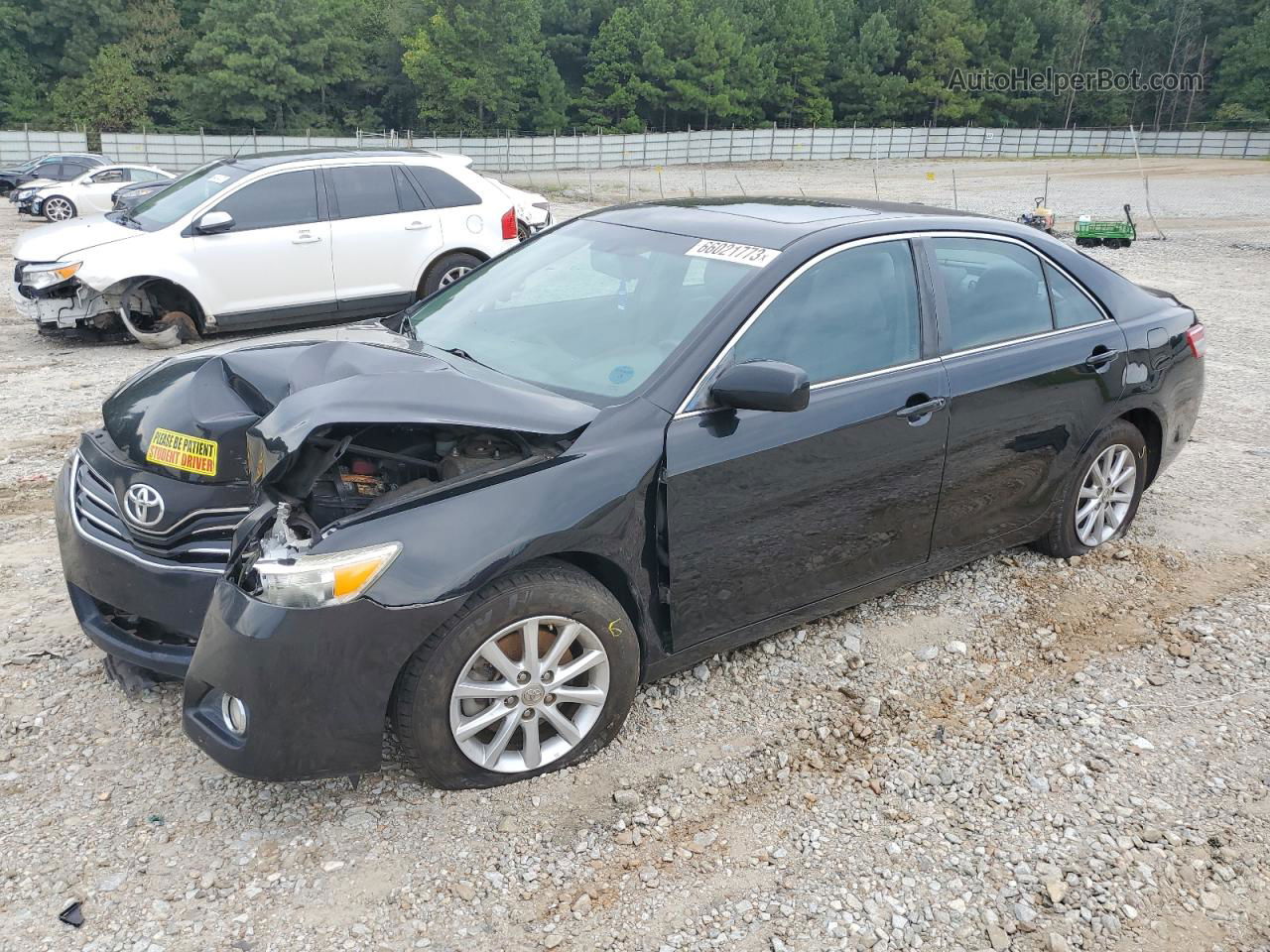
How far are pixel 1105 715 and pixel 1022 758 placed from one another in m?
0.48

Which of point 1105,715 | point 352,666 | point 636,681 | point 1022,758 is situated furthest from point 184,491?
point 1105,715

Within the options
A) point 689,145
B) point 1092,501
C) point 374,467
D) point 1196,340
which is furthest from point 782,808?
point 689,145

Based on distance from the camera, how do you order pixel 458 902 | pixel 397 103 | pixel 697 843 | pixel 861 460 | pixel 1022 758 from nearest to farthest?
pixel 458 902 → pixel 697 843 → pixel 1022 758 → pixel 861 460 → pixel 397 103

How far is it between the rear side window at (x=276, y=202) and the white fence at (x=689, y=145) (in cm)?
3944

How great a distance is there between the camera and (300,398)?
3004mm

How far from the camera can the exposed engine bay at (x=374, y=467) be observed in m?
2.99

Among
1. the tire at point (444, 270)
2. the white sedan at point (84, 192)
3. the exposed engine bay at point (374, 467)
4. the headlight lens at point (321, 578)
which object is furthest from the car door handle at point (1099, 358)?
the white sedan at point (84, 192)

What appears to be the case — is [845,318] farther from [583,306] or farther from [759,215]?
[583,306]

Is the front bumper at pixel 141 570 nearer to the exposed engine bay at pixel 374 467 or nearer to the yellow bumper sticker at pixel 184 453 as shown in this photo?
the yellow bumper sticker at pixel 184 453

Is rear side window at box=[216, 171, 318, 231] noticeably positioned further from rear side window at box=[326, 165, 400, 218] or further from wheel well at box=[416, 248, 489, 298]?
wheel well at box=[416, 248, 489, 298]

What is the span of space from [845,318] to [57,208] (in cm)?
2370

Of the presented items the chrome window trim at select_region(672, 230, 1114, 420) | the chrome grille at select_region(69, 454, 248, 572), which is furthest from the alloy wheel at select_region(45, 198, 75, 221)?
the chrome window trim at select_region(672, 230, 1114, 420)

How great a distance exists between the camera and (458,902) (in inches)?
111

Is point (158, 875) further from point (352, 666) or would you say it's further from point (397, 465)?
point (397, 465)
